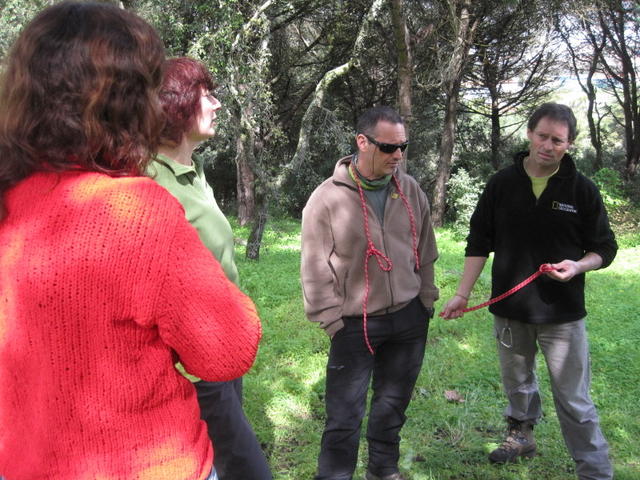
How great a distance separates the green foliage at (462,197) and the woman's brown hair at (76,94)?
12.5 metres

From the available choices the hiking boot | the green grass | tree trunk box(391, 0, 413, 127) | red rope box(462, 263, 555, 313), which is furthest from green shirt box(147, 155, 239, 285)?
tree trunk box(391, 0, 413, 127)

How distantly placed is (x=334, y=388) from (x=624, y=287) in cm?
617

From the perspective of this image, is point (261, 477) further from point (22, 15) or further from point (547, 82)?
point (547, 82)

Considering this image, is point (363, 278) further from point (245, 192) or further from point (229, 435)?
point (245, 192)

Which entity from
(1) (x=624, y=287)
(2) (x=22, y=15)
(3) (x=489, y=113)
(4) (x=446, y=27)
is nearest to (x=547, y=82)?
(3) (x=489, y=113)

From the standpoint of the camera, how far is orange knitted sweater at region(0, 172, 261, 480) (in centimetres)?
117

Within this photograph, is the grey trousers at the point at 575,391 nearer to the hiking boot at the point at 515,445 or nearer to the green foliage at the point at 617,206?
the hiking boot at the point at 515,445

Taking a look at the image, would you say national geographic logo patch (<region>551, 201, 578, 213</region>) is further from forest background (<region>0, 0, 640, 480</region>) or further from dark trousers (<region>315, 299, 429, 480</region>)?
forest background (<region>0, 0, 640, 480</region>)

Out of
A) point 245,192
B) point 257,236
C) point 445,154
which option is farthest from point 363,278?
point 245,192

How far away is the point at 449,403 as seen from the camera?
14.3 feet

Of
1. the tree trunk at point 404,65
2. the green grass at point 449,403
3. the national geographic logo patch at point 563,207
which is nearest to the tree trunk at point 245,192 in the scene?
the tree trunk at point 404,65

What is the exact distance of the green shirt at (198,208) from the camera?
83.8 inches

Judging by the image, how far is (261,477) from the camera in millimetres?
2377

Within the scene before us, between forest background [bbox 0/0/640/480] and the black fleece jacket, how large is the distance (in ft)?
3.53
